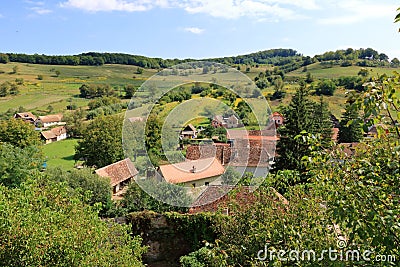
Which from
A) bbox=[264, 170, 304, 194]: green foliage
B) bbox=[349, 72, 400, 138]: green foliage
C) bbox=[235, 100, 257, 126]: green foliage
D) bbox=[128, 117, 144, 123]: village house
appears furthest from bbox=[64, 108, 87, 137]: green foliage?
bbox=[349, 72, 400, 138]: green foliage

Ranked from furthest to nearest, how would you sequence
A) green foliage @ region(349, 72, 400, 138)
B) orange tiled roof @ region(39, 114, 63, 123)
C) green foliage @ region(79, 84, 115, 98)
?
green foliage @ region(79, 84, 115, 98), orange tiled roof @ region(39, 114, 63, 123), green foliage @ region(349, 72, 400, 138)

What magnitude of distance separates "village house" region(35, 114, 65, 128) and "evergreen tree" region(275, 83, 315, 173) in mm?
48391

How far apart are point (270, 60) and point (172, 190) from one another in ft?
298

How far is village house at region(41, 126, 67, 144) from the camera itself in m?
53.5

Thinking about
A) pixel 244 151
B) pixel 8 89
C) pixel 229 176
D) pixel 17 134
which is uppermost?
pixel 8 89

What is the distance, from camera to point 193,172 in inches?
758

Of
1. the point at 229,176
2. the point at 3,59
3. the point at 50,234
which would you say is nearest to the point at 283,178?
the point at 50,234

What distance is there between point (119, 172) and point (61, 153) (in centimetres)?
2116

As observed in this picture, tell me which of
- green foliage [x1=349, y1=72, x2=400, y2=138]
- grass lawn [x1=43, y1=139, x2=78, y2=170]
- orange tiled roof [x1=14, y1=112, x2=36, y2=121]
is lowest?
grass lawn [x1=43, y1=139, x2=78, y2=170]

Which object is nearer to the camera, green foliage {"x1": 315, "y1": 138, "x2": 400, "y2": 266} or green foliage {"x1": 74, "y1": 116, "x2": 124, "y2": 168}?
green foliage {"x1": 315, "y1": 138, "x2": 400, "y2": 266}

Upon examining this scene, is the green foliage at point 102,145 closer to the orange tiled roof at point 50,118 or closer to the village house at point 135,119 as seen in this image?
the village house at point 135,119

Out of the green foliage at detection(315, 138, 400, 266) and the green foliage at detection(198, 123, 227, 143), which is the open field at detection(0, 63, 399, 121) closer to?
the green foliage at detection(198, 123, 227, 143)

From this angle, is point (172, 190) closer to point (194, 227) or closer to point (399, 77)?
point (194, 227)

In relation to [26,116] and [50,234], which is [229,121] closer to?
[50,234]
